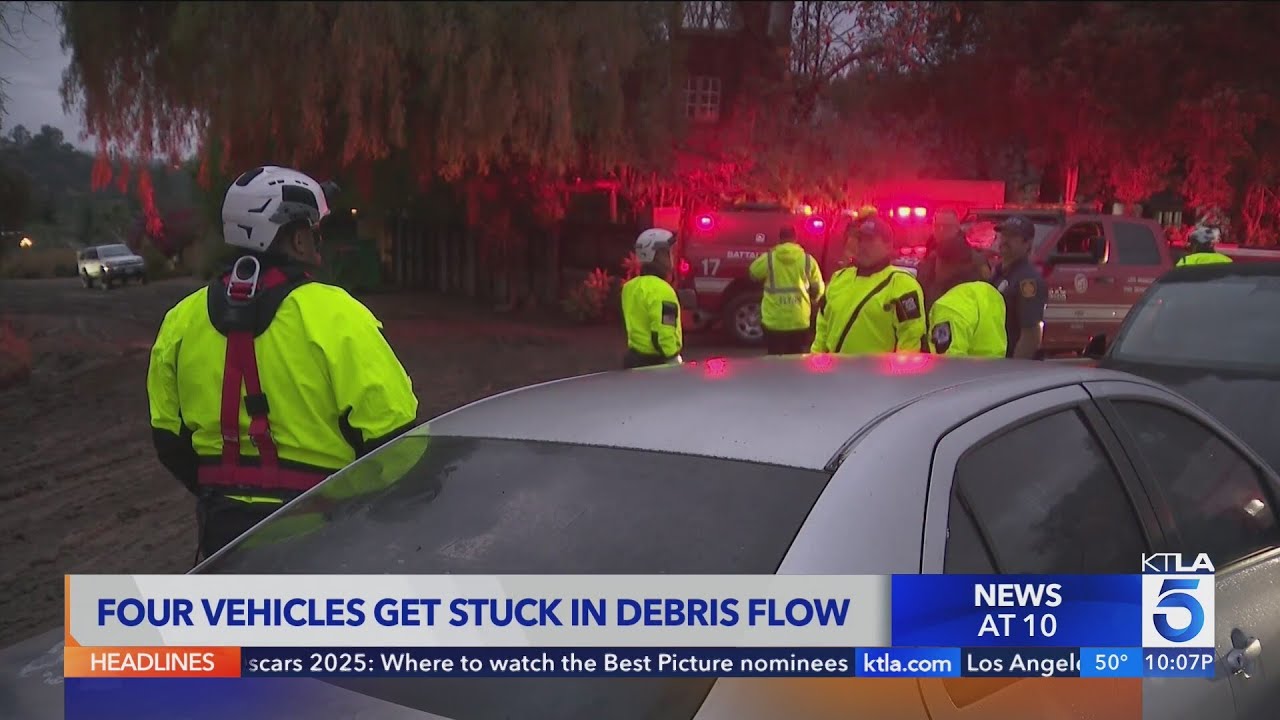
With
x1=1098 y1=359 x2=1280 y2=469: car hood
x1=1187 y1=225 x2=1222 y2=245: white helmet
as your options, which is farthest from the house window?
x1=1098 y1=359 x2=1280 y2=469: car hood

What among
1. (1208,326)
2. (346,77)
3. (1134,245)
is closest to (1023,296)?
(1208,326)

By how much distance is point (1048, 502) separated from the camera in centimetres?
240

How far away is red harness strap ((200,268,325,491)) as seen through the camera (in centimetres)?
301

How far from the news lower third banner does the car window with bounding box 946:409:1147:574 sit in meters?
0.14

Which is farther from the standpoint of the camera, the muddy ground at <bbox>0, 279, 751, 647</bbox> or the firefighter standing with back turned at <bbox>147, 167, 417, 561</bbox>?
the muddy ground at <bbox>0, 279, 751, 647</bbox>

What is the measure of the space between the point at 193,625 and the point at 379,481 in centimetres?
Result: 58

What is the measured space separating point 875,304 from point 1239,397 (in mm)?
1887

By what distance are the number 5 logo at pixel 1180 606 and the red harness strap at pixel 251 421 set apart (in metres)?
2.16

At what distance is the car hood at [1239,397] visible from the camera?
5312mm

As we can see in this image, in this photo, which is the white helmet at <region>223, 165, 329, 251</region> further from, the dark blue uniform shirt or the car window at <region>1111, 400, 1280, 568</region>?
the dark blue uniform shirt

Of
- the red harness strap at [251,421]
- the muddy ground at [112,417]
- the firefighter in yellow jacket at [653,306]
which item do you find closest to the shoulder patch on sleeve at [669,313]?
the firefighter in yellow jacket at [653,306]

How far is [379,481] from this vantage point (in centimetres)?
251

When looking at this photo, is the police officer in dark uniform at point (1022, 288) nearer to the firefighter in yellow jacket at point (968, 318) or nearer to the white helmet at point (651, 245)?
the firefighter in yellow jacket at point (968, 318)

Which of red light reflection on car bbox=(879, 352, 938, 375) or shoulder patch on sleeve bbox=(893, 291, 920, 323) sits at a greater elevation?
red light reflection on car bbox=(879, 352, 938, 375)
